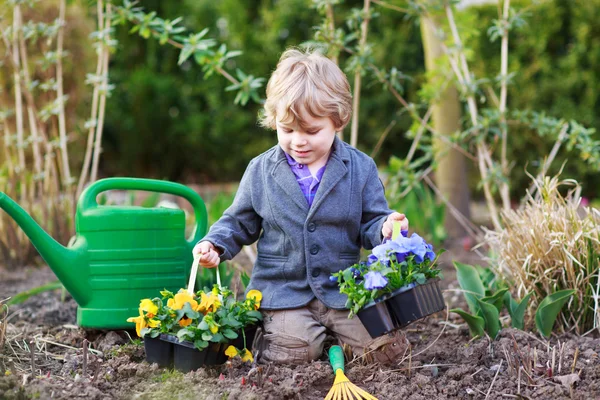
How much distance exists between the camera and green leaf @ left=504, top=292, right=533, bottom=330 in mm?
2174

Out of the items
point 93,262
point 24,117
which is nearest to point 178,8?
point 24,117

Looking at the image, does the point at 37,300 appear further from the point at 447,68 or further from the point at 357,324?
the point at 447,68

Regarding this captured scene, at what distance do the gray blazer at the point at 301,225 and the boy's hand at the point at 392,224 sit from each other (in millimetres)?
58

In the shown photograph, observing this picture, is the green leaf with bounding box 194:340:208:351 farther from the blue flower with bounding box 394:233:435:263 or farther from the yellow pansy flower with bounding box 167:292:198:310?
the blue flower with bounding box 394:233:435:263

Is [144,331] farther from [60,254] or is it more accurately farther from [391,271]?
[391,271]

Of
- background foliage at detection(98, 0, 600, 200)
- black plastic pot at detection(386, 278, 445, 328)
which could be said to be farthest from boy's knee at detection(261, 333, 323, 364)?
background foliage at detection(98, 0, 600, 200)

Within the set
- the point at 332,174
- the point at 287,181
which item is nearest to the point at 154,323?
the point at 287,181

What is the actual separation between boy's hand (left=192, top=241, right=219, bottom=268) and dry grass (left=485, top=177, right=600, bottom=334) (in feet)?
3.42

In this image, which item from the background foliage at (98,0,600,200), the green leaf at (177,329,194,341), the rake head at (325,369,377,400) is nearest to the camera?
the rake head at (325,369,377,400)

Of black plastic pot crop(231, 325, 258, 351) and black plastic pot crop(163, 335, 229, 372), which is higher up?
black plastic pot crop(163, 335, 229, 372)

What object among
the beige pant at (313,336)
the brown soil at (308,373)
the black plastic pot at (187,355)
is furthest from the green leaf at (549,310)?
the black plastic pot at (187,355)

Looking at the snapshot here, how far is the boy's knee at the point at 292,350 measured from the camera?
198cm

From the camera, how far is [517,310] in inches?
86.1

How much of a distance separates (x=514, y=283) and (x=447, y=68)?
1.46m
